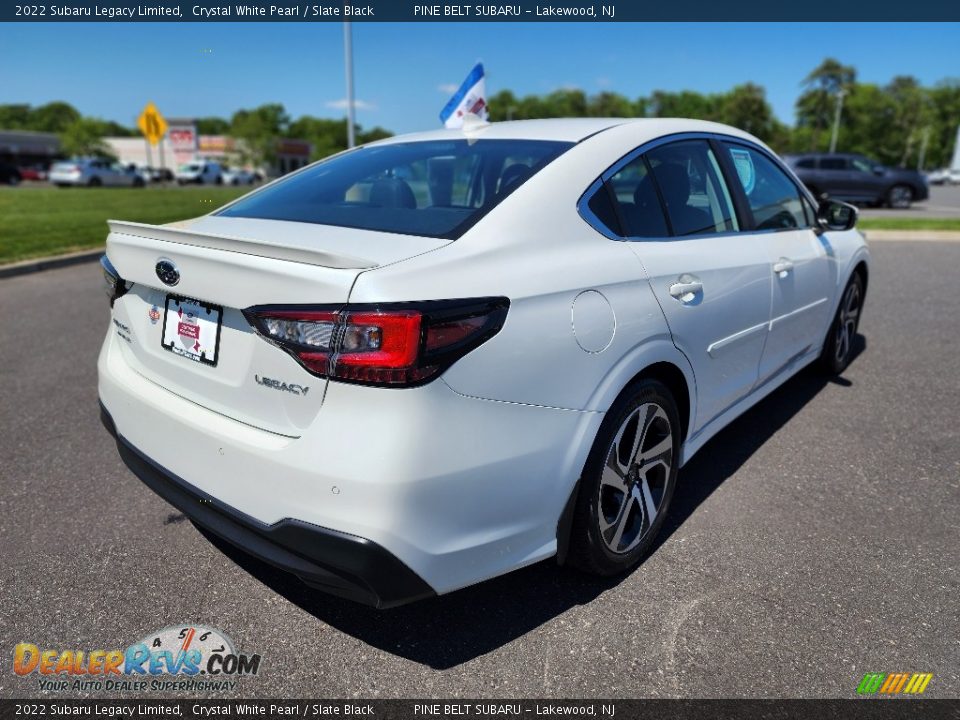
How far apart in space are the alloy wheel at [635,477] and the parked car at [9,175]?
49.9m

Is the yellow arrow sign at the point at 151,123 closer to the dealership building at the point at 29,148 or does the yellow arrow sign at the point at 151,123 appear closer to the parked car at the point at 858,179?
the parked car at the point at 858,179

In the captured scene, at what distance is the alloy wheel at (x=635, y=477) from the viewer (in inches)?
93.6

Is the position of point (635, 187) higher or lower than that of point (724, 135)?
lower

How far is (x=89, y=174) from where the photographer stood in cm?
3912

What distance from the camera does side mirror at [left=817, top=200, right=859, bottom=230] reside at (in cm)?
414

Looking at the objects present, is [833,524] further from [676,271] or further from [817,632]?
[676,271]

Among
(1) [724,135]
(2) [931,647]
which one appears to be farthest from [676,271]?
(2) [931,647]

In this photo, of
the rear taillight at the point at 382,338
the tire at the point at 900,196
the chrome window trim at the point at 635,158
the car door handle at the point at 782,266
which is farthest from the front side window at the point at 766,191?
the tire at the point at 900,196

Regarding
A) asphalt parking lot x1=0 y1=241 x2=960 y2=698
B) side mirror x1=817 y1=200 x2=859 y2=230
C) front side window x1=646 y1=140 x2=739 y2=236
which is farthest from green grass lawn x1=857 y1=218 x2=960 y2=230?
front side window x1=646 y1=140 x2=739 y2=236

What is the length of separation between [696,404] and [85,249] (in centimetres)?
1076

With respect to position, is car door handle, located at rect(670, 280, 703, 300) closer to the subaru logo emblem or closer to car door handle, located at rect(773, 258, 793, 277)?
car door handle, located at rect(773, 258, 793, 277)

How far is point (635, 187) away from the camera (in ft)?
8.53

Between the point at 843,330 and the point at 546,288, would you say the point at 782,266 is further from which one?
the point at 546,288

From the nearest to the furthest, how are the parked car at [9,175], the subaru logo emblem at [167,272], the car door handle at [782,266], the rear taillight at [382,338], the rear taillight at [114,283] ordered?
the rear taillight at [382,338] < the subaru logo emblem at [167,272] < the rear taillight at [114,283] < the car door handle at [782,266] < the parked car at [9,175]
